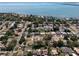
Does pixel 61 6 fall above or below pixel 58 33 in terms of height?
above

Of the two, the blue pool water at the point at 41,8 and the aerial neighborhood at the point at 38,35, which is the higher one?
the blue pool water at the point at 41,8

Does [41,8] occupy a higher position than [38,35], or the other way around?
[41,8]

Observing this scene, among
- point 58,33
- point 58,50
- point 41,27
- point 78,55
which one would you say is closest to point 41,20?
point 41,27

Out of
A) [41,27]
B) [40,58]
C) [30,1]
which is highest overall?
[30,1]

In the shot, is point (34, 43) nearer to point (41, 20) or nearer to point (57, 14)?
point (41, 20)
